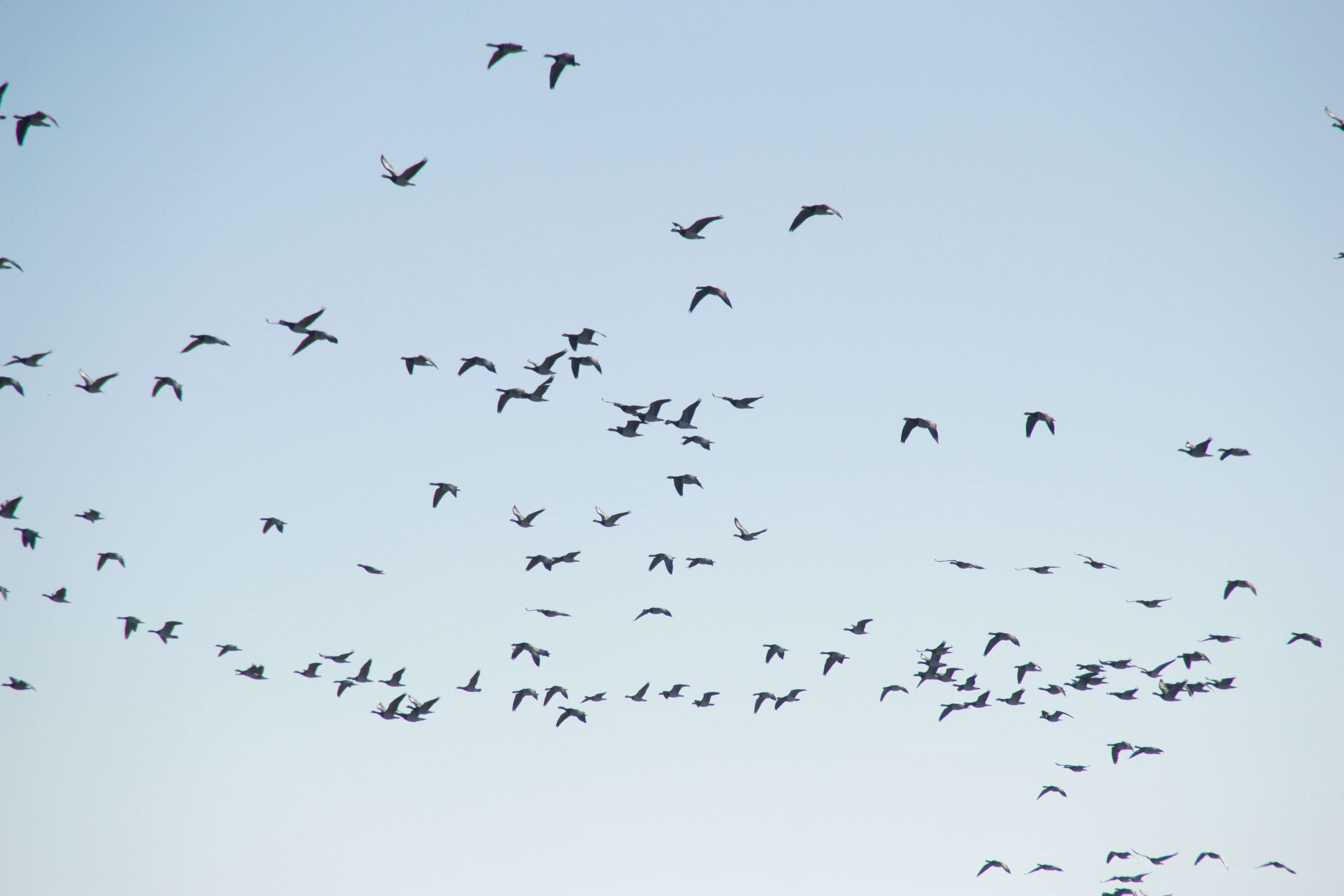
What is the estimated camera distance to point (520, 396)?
51625mm

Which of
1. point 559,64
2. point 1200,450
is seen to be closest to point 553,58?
point 559,64

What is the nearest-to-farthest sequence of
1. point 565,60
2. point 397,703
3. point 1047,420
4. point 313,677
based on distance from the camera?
point 565,60, point 1047,420, point 397,703, point 313,677

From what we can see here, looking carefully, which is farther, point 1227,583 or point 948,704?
point 948,704

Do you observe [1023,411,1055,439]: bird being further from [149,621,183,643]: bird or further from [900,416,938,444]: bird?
[149,621,183,643]: bird

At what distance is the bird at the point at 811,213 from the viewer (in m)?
42.1

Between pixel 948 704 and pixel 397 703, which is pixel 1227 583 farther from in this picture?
pixel 397 703

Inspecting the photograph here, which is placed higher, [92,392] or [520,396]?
[520,396]

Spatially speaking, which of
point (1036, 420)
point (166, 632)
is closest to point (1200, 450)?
point (1036, 420)

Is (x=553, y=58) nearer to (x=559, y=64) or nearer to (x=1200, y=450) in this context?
(x=559, y=64)

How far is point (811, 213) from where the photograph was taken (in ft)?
139

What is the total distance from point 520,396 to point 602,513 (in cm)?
676

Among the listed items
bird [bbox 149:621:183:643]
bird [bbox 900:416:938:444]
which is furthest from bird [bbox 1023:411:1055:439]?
bird [bbox 149:621:183:643]

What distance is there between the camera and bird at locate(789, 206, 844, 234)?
4206cm

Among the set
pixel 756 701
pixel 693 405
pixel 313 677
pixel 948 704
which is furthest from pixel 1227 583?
pixel 313 677
